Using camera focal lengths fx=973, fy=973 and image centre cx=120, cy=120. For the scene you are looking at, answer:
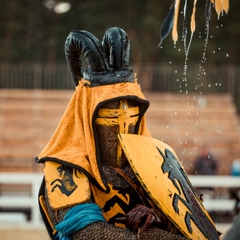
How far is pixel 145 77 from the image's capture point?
22.5 meters

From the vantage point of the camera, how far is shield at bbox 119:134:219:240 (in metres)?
5.01

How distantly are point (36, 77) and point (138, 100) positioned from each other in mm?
17398

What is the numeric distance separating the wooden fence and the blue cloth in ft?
55.7

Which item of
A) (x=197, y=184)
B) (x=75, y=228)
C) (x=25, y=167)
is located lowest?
(x=25, y=167)

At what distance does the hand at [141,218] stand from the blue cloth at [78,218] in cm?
14

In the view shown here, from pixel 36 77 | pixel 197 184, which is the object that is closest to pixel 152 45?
pixel 36 77

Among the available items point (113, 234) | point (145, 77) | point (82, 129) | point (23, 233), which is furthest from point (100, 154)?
point (145, 77)

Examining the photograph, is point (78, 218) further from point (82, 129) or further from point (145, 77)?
point (145, 77)

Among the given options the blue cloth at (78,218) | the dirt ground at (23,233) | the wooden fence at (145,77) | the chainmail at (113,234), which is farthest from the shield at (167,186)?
the wooden fence at (145,77)

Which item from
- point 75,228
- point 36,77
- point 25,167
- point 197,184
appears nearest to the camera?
point 75,228

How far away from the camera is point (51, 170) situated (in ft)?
16.9

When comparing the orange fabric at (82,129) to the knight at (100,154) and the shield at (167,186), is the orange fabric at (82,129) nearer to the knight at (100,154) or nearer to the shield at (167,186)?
the knight at (100,154)

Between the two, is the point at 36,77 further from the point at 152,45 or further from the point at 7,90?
the point at 152,45

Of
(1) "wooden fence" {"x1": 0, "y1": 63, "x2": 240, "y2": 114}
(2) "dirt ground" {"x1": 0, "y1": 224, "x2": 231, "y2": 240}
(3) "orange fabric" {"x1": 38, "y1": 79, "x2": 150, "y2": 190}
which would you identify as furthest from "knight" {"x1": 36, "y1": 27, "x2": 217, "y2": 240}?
(1) "wooden fence" {"x1": 0, "y1": 63, "x2": 240, "y2": 114}
